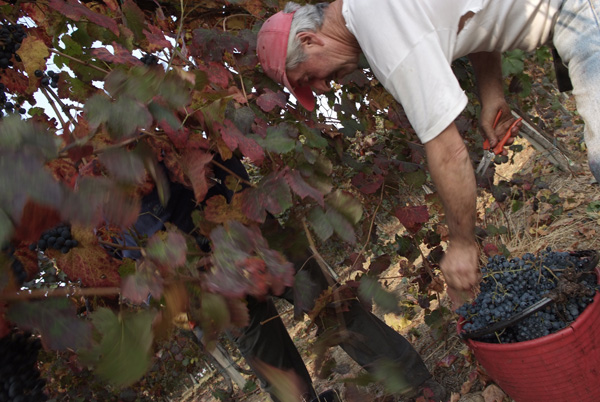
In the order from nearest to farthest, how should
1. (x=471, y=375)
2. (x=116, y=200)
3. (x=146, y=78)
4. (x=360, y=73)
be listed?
(x=116, y=200)
(x=146, y=78)
(x=360, y=73)
(x=471, y=375)

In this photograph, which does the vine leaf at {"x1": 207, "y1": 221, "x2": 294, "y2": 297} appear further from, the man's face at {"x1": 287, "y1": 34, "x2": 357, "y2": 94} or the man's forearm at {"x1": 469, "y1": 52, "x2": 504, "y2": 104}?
the man's forearm at {"x1": 469, "y1": 52, "x2": 504, "y2": 104}

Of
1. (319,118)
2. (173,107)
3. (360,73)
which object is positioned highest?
(173,107)

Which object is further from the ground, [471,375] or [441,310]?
[441,310]

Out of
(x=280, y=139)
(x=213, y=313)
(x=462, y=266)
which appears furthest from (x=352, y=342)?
(x=213, y=313)

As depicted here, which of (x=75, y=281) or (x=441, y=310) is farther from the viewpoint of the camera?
(x=441, y=310)

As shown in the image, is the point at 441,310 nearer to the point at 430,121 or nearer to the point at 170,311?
the point at 430,121

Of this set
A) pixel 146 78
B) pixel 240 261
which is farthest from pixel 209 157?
pixel 240 261

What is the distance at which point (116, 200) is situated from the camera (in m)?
0.75

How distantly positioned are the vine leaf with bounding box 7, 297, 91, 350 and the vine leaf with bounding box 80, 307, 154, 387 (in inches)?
0.9

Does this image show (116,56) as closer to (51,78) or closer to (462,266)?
(51,78)

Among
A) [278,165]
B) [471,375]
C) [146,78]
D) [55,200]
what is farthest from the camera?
[471,375]

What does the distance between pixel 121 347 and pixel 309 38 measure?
3.56 feet

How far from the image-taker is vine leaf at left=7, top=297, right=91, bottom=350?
2.38ft

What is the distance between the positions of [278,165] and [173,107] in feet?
1.54
